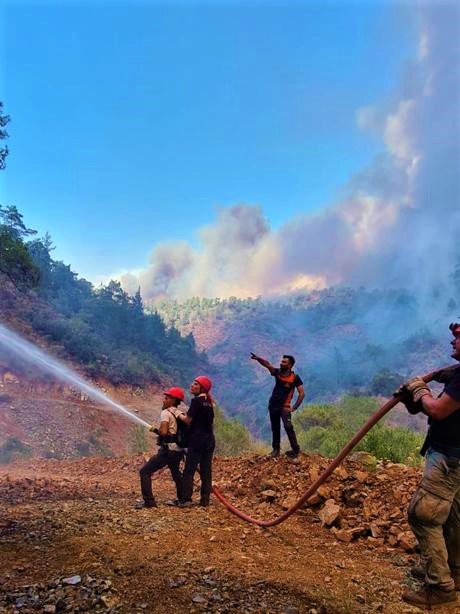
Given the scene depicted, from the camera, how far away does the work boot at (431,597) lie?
148 inches

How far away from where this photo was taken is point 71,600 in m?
3.64

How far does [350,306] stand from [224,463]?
91324 millimetres

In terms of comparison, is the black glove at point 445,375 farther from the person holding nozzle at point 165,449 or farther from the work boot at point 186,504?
the work boot at point 186,504

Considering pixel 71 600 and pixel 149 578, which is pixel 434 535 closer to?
pixel 149 578

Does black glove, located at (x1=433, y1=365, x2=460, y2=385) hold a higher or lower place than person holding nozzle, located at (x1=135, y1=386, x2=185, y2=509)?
higher

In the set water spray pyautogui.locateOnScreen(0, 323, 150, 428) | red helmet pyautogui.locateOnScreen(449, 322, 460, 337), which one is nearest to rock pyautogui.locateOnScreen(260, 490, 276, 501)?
red helmet pyautogui.locateOnScreen(449, 322, 460, 337)

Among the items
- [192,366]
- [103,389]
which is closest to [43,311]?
[103,389]

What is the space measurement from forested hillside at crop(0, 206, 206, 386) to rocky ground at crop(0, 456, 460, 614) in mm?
16230

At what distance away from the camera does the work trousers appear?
3.80 metres

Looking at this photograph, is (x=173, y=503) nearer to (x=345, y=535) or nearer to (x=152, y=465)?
(x=152, y=465)

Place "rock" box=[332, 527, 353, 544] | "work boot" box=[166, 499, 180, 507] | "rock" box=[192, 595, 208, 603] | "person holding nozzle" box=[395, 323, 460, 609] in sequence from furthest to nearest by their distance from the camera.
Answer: "work boot" box=[166, 499, 180, 507]
"rock" box=[332, 527, 353, 544]
"person holding nozzle" box=[395, 323, 460, 609]
"rock" box=[192, 595, 208, 603]

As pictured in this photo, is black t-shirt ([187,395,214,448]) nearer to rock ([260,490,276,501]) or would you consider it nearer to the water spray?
rock ([260,490,276,501])

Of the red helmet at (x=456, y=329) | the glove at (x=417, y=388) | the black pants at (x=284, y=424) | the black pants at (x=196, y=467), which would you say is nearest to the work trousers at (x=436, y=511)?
the glove at (x=417, y=388)

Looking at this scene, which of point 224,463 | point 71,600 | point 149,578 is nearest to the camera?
point 71,600
